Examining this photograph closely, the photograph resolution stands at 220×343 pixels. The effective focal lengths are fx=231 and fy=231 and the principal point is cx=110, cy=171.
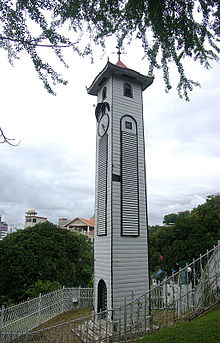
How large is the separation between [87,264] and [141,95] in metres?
12.5

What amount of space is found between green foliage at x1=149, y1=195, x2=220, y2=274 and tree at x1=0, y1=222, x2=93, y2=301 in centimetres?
539

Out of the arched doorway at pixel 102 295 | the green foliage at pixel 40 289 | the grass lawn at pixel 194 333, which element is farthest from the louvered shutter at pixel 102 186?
the grass lawn at pixel 194 333

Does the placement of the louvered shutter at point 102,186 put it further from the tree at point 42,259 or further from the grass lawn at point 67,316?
the tree at point 42,259

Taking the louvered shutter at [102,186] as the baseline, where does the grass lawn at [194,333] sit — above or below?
below

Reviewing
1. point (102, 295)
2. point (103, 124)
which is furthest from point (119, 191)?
point (102, 295)

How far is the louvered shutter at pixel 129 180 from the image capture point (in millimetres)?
9914

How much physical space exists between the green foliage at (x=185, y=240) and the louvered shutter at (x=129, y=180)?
22.9ft

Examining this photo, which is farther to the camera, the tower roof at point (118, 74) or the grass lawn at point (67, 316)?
the tower roof at point (118, 74)

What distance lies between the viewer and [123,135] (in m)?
11.0

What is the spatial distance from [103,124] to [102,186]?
3.25m

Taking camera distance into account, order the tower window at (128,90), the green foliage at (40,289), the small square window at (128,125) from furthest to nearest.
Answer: the green foliage at (40,289) < the tower window at (128,90) < the small square window at (128,125)

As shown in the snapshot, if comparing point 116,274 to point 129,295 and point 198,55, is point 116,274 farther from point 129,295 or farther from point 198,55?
point 198,55

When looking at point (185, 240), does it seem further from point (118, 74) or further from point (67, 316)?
point (118, 74)

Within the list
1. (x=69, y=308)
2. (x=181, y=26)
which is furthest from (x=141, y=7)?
(x=69, y=308)
